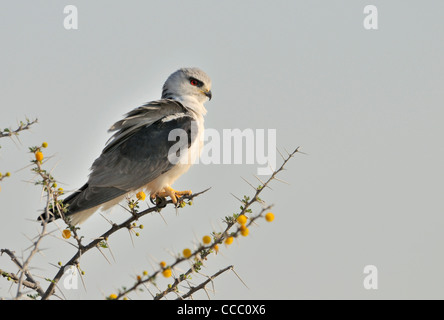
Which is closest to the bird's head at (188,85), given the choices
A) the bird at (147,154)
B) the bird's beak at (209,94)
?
the bird's beak at (209,94)

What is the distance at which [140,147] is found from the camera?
21.2 feet

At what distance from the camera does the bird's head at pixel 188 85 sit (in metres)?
7.44

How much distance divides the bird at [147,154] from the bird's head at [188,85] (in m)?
0.66

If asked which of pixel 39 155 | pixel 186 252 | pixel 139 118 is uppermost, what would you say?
pixel 139 118

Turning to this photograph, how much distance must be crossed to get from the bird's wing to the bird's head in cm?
72

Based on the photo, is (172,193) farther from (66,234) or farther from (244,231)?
(244,231)

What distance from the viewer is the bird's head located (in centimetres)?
744

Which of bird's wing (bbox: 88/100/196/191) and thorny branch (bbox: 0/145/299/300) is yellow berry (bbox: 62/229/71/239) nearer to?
thorny branch (bbox: 0/145/299/300)

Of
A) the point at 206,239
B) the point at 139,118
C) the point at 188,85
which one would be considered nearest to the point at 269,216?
the point at 206,239

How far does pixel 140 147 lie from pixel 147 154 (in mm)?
132

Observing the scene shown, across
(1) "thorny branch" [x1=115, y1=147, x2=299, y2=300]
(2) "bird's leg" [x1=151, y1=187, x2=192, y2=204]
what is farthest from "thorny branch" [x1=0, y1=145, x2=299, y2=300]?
(2) "bird's leg" [x1=151, y1=187, x2=192, y2=204]

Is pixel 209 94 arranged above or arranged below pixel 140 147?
above

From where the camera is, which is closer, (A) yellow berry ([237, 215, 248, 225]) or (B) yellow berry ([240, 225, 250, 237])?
(B) yellow berry ([240, 225, 250, 237])
